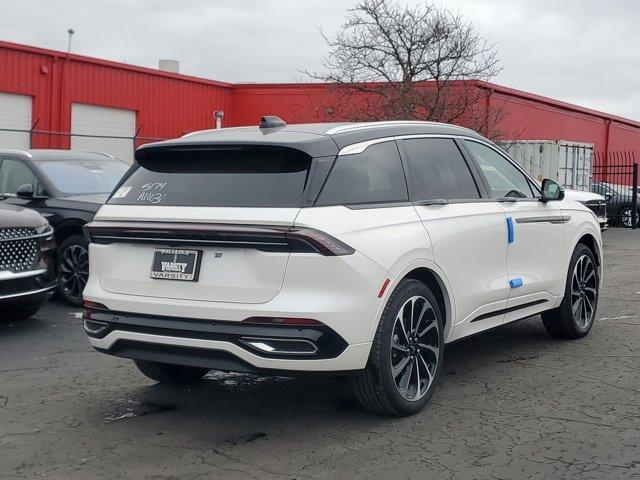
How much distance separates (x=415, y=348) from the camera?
210 inches

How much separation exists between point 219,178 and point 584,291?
13.1 feet

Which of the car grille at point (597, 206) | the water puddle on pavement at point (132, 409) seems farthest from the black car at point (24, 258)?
the car grille at point (597, 206)

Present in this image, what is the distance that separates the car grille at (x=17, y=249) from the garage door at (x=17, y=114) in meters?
15.8

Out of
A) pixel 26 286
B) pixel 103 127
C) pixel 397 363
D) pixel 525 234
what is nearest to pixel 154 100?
pixel 103 127

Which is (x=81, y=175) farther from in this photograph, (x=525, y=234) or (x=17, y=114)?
(x=17, y=114)

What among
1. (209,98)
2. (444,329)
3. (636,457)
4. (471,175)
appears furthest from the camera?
(209,98)

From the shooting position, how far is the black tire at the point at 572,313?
740 centimetres

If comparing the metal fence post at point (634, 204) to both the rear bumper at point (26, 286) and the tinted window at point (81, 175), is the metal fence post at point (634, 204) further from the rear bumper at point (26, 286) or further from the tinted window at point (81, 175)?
the rear bumper at point (26, 286)

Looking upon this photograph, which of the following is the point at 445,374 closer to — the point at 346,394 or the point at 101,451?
the point at 346,394

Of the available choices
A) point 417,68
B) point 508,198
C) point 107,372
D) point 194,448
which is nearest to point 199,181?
point 194,448

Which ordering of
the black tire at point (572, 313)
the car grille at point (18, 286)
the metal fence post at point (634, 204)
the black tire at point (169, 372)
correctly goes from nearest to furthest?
1. the black tire at point (169, 372)
2. the black tire at point (572, 313)
3. the car grille at point (18, 286)
4. the metal fence post at point (634, 204)

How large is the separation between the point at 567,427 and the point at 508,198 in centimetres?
201

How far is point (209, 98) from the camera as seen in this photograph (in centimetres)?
3080

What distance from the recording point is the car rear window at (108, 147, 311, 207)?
4.89 m
